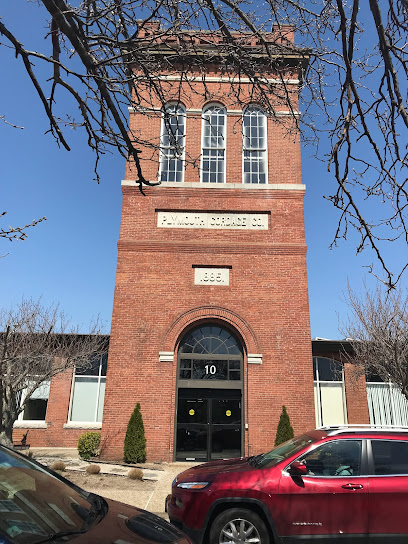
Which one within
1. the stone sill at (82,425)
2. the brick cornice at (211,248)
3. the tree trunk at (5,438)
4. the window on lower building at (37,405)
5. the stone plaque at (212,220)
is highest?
the stone plaque at (212,220)

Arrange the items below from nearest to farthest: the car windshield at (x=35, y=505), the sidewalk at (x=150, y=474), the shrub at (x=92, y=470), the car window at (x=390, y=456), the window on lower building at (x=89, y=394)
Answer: the car windshield at (x=35, y=505) < the car window at (x=390, y=456) < the sidewalk at (x=150, y=474) < the shrub at (x=92, y=470) < the window on lower building at (x=89, y=394)

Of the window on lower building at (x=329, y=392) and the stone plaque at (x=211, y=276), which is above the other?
the stone plaque at (x=211, y=276)

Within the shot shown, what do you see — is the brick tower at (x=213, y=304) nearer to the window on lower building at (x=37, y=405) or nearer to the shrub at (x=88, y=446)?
the shrub at (x=88, y=446)

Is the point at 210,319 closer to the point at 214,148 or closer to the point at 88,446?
the point at 88,446

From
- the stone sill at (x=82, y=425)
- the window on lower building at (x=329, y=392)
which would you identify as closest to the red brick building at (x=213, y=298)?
the stone sill at (x=82, y=425)

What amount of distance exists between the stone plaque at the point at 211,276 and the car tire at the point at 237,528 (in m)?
9.10

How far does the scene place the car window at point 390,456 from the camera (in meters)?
4.97

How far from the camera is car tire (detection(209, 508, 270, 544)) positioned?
4.76 meters

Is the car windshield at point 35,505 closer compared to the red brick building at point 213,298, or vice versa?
the car windshield at point 35,505

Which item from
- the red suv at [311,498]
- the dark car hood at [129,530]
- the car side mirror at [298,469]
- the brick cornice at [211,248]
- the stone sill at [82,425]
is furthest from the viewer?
the stone sill at [82,425]

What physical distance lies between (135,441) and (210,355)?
11.0 feet

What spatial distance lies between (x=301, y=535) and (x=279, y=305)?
905 centimetres

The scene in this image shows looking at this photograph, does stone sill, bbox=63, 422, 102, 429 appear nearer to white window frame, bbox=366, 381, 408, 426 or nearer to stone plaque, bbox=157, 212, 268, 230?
stone plaque, bbox=157, 212, 268, 230

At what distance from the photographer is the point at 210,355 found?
526 inches
